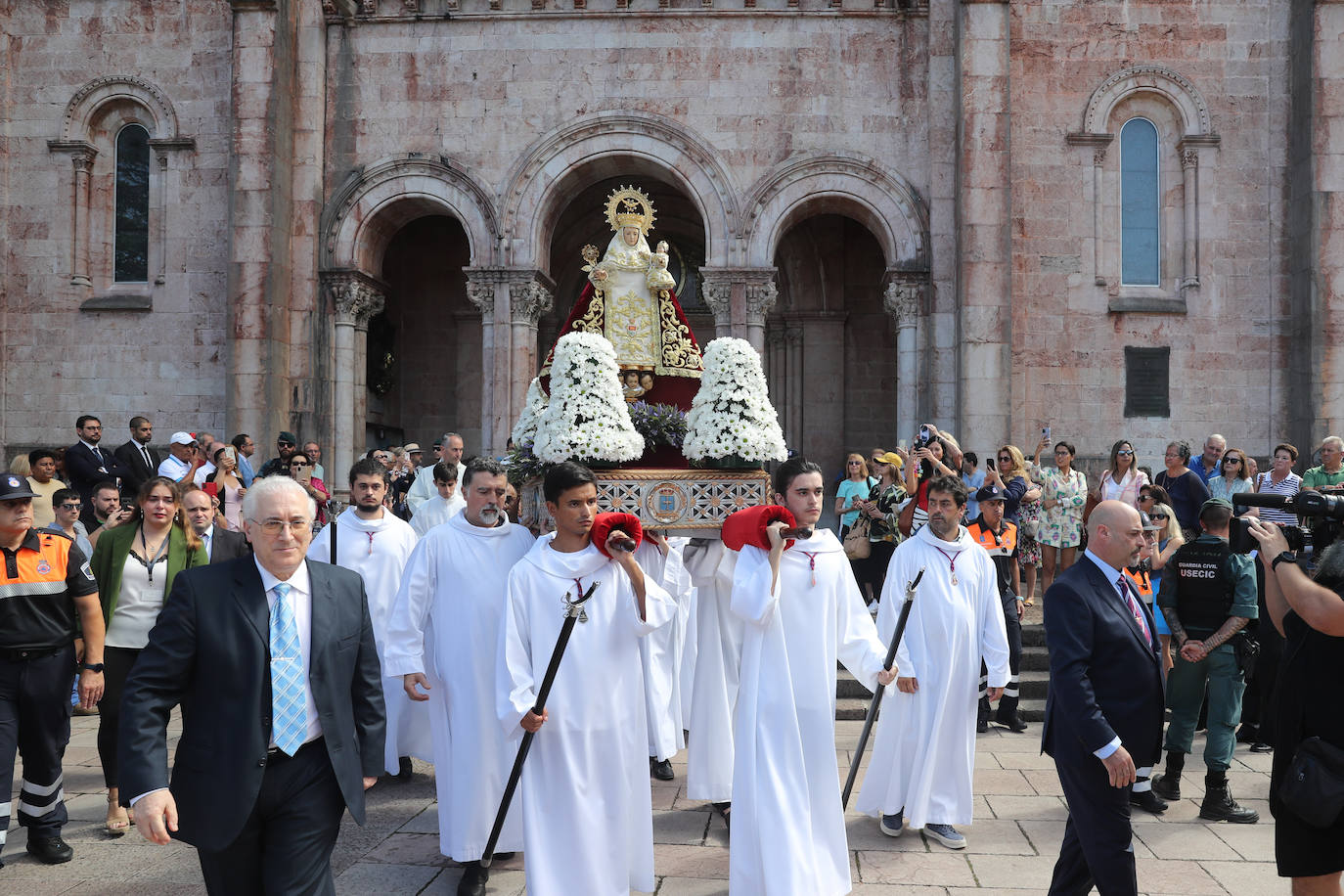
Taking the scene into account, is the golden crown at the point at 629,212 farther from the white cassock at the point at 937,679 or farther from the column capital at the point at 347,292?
the column capital at the point at 347,292

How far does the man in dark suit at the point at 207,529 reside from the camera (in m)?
6.97

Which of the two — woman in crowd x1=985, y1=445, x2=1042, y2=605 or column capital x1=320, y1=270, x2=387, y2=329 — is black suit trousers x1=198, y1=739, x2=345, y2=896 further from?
column capital x1=320, y1=270, x2=387, y2=329

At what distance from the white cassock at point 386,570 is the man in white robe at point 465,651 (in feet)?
4.31

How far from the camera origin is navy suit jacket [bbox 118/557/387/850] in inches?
132

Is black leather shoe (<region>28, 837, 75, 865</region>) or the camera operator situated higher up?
the camera operator

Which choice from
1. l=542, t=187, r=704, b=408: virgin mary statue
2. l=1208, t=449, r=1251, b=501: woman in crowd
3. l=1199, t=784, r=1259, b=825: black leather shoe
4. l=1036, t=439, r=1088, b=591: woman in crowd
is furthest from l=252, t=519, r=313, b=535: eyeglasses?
l=1208, t=449, r=1251, b=501: woman in crowd

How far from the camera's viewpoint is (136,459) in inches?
517

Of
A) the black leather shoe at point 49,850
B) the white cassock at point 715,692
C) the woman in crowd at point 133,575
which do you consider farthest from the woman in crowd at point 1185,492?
the black leather shoe at point 49,850

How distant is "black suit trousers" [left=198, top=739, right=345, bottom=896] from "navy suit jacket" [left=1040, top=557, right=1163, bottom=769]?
9.46 feet

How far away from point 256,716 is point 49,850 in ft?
11.3

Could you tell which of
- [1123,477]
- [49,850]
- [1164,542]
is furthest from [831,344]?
[49,850]

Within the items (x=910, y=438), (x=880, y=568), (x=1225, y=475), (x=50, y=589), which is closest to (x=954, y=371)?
(x=910, y=438)

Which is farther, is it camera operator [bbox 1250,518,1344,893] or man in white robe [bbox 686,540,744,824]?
man in white robe [bbox 686,540,744,824]

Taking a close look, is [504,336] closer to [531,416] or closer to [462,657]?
[531,416]
